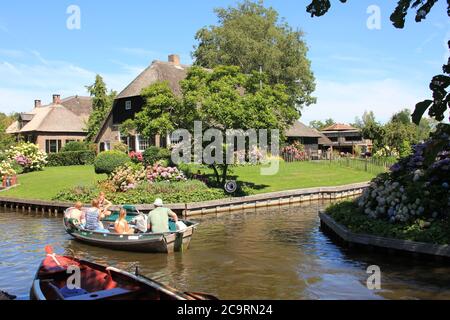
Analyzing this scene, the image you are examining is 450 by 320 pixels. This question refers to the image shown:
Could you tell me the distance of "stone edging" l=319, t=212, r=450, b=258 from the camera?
43.3ft

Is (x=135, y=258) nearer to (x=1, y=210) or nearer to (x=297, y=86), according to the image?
(x=1, y=210)

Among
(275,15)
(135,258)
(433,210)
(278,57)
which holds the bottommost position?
(135,258)

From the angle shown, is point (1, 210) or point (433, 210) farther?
point (1, 210)

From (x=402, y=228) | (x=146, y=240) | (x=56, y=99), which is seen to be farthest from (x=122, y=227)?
(x=56, y=99)

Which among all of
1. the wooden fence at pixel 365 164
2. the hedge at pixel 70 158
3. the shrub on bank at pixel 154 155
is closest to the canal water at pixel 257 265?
the shrub on bank at pixel 154 155

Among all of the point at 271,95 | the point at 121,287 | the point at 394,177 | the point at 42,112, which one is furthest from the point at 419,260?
the point at 42,112

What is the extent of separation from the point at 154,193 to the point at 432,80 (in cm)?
2105

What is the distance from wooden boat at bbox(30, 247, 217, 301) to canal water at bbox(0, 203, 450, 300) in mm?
1894

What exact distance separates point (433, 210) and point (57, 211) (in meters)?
18.9

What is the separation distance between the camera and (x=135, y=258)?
15750 millimetres

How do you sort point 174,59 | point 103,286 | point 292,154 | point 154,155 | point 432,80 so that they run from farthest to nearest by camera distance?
point 174,59
point 292,154
point 154,155
point 103,286
point 432,80

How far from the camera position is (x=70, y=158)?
4641cm

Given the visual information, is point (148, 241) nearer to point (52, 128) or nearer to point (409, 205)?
point (409, 205)

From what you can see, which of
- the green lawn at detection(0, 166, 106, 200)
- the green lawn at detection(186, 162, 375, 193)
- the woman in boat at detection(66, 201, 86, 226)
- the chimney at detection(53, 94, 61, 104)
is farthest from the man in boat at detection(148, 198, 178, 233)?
the chimney at detection(53, 94, 61, 104)
